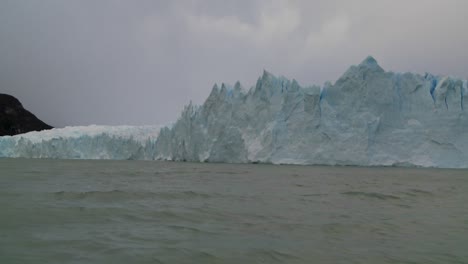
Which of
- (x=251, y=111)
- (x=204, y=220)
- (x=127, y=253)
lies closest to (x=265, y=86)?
(x=251, y=111)

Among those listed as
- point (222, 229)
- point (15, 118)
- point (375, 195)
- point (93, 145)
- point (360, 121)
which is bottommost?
point (222, 229)

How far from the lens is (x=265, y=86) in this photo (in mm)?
23438

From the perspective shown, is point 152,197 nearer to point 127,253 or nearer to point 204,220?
point 204,220

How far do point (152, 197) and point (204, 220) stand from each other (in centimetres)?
227

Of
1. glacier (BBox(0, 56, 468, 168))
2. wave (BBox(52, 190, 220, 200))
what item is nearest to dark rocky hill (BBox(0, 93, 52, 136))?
glacier (BBox(0, 56, 468, 168))

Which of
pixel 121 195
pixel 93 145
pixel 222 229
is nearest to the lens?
pixel 222 229

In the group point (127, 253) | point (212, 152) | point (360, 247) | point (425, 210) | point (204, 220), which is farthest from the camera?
point (212, 152)

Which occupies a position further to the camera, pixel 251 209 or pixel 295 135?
pixel 295 135

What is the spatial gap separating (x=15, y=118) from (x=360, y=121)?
7147cm

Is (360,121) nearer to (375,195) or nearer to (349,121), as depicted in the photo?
(349,121)

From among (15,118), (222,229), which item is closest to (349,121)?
(222,229)

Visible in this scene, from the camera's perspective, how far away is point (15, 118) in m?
74.0

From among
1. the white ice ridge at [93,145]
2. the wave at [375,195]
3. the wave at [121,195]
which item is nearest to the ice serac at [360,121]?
the white ice ridge at [93,145]

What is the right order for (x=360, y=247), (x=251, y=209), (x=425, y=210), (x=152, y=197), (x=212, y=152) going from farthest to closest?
(x=212, y=152)
(x=152, y=197)
(x=425, y=210)
(x=251, y=209)
(x=360, y=247)
